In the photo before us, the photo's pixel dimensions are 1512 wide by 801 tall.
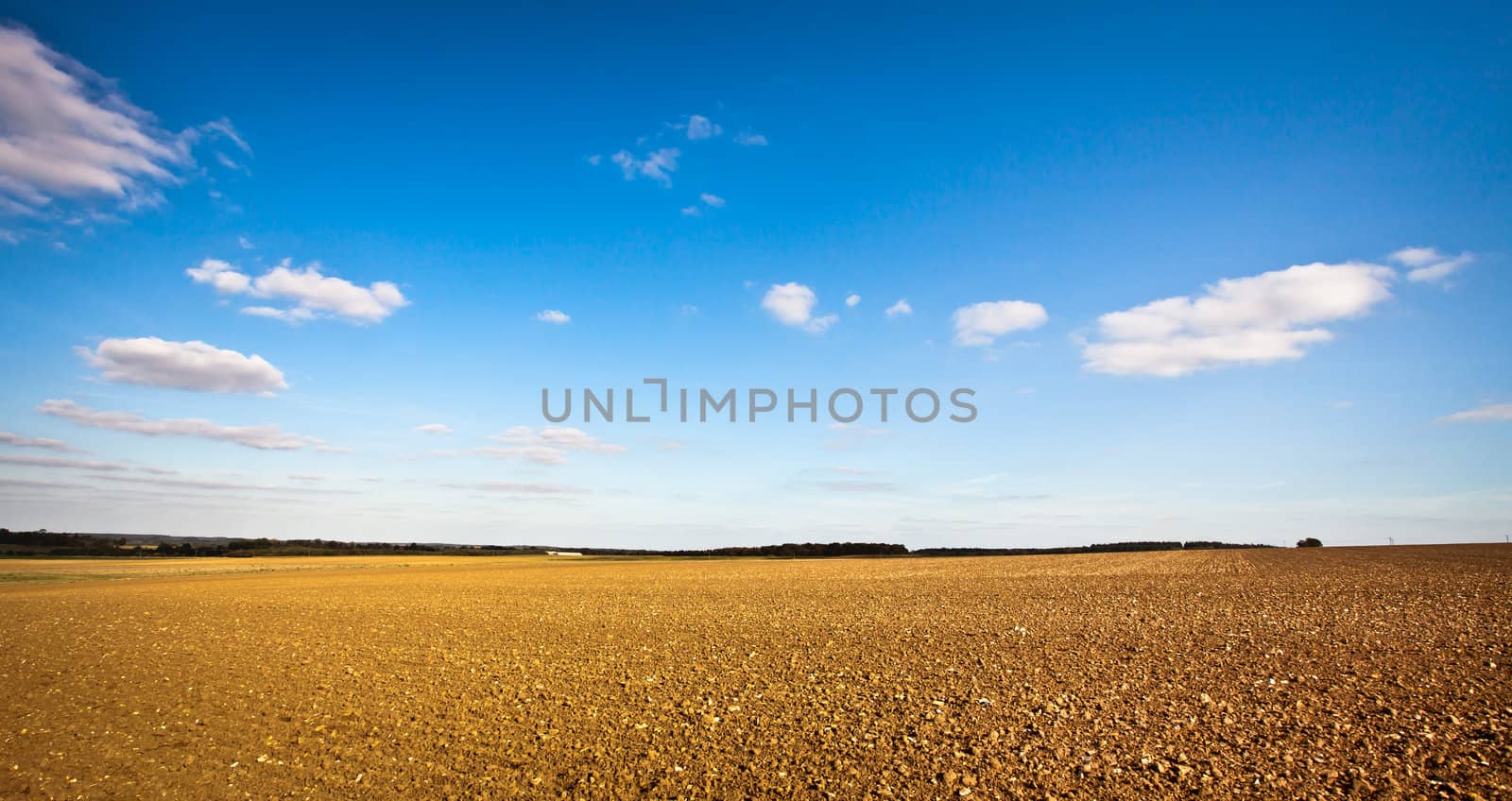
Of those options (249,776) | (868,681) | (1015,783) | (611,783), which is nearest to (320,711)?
(249,776)

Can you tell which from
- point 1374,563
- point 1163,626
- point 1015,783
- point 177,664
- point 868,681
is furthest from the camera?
point 1374,563

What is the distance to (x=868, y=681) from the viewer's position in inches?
517

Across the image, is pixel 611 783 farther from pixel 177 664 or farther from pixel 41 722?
pixel 177 664

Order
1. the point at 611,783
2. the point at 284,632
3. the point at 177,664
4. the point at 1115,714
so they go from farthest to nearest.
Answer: the point at 284,632, the point at 177,664, the point at 1115,714, the point at 611,783

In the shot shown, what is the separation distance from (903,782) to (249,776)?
27.5 feet

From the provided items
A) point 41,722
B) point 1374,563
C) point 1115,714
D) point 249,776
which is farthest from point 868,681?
point 1374,563

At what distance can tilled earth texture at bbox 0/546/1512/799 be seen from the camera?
28.3 feet

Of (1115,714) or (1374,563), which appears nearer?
(1115,714)

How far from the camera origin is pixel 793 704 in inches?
460

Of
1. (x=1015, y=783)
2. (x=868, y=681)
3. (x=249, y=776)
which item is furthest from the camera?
(x=868, y=681)

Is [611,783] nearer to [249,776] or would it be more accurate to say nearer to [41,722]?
[249,776]

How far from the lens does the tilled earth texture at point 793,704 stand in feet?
28.3

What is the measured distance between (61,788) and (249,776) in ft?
7.13

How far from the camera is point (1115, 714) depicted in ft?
34.5
